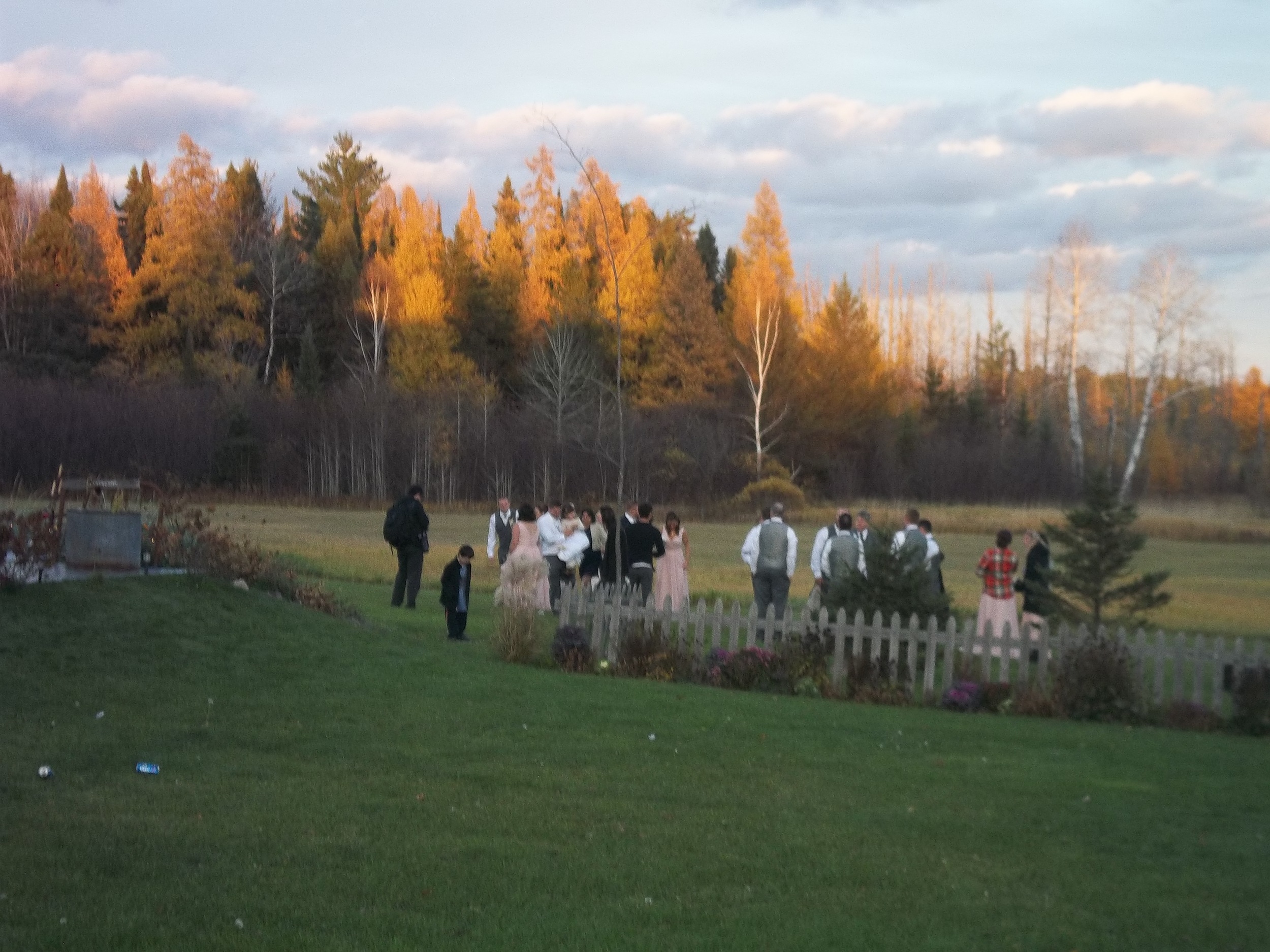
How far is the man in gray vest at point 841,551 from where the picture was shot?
52.2ft

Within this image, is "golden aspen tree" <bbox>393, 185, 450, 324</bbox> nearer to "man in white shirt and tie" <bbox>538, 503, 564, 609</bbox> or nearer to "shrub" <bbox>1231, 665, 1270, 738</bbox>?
"man in white shirt and tie" <bbox>538, 503, 564, 609</bbox>

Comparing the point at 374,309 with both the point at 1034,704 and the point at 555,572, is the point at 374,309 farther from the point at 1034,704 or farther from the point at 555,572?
the point at 1034,704

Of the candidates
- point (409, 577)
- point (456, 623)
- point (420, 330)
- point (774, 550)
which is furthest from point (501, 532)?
point (420, 330)

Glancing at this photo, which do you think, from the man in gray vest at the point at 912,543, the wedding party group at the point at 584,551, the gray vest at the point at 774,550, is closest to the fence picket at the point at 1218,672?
the man in gray vest at the point at 912,543

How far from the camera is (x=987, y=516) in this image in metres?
53.5

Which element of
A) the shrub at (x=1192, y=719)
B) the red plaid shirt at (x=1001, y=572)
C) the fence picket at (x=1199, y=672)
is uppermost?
the red plaid shirt at (x=1001, y=572)

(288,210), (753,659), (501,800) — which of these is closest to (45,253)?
(288,210)

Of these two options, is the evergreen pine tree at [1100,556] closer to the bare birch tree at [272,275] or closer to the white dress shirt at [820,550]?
the white dress shirt at [820,550]

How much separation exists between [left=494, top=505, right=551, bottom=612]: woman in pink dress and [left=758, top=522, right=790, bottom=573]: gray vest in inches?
112

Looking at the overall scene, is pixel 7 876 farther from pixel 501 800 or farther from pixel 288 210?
pixel 288 210

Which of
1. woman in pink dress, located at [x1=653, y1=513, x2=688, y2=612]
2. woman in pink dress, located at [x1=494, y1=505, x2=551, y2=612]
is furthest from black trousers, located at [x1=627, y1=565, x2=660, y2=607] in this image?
woman in pink dress, located at [x1=494, y1=505, x2=551, y2=612]

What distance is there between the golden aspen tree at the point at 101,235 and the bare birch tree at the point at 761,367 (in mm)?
29306

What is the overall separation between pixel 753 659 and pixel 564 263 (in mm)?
55969

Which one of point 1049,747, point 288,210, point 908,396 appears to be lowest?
point 1049,747
